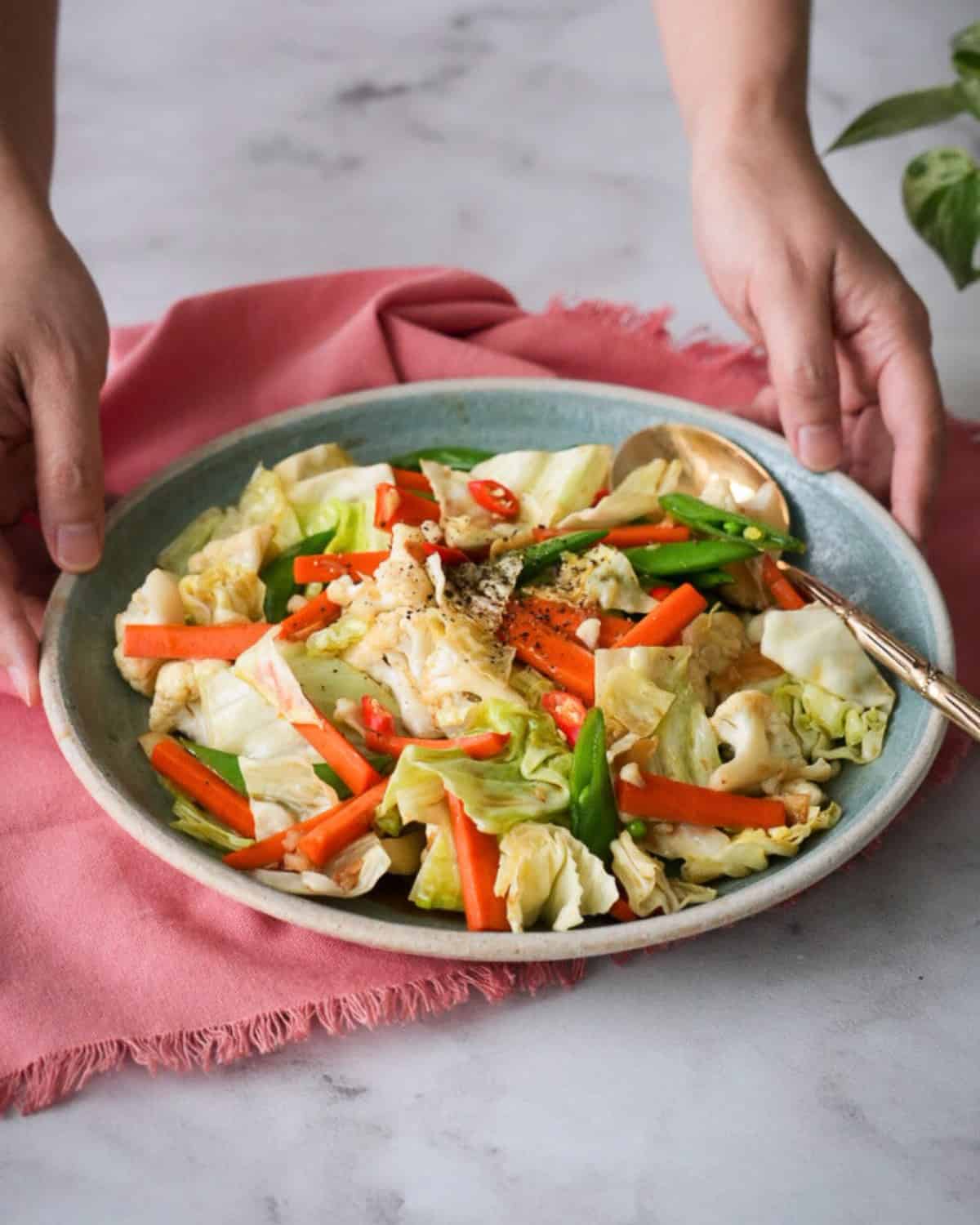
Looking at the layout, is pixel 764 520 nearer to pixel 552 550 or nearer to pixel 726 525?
pixel 726 525

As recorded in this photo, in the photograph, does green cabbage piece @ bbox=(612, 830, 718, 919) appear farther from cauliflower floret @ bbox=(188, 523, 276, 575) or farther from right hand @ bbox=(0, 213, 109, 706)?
right hand @ bbox=(0, 213, 109, 706)

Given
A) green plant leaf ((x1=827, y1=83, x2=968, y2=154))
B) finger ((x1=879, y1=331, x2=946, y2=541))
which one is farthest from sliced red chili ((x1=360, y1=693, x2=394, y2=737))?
green plant leaf ((x1=827, y1=83, x2=968, y2=154))

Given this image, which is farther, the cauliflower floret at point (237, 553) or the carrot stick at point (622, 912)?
the cauliflower floret at point (237, 553)

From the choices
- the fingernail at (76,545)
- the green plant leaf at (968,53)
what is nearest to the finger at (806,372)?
the green plant leaf at (968,53)

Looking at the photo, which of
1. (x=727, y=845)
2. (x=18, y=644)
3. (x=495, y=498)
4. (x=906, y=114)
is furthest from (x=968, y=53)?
(x=18, y=644)

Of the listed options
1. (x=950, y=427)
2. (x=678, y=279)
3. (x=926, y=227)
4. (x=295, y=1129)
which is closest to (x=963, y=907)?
(x=295, y=1129)

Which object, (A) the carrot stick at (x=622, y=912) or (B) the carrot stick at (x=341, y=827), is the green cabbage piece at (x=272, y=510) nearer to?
(B) the carrot stick at (x=341, y=827)
